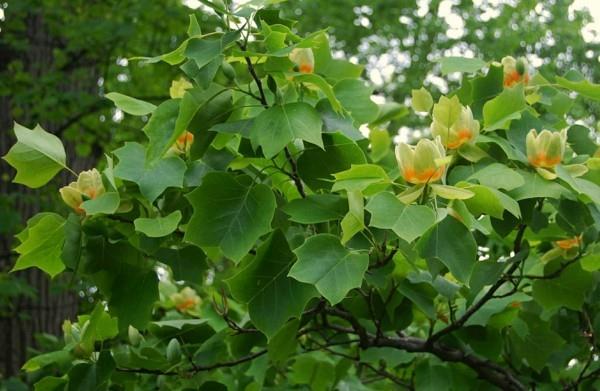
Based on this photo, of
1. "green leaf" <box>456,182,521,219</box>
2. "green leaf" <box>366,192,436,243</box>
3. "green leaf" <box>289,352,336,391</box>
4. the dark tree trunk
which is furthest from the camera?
the dark tree trunk

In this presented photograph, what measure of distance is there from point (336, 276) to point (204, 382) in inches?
32.3

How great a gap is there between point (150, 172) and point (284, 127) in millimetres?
313

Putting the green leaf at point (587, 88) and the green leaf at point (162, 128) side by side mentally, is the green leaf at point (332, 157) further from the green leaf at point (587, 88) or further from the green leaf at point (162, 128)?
the green leaf at point (587, 88)

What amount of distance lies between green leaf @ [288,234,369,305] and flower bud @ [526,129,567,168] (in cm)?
47

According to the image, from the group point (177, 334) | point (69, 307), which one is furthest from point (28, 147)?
point (69, 307)

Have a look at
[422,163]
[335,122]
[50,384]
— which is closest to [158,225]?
[335,122]

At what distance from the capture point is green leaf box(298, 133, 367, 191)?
185 centimetres

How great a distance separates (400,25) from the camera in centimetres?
805

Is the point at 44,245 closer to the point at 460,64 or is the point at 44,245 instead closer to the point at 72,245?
the point at 72,245

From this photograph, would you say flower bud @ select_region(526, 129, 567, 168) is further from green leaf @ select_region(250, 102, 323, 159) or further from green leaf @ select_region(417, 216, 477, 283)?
green leaf @ select_region(250, 102, 323, 159)

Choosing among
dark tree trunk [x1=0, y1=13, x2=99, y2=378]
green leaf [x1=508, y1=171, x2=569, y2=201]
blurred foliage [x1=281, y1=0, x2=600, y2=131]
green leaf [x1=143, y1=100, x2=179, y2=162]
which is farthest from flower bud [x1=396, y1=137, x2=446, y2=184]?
blurred foliage [x1=281, y1=0, x2=600, y2=131]

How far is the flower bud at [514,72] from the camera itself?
7.17ft

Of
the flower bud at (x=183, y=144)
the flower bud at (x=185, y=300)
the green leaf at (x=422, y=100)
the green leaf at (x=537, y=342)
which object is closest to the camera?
the flower bud at (x=183, y=144)

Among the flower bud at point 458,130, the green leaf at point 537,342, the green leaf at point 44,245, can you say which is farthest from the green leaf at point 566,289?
the green leaf at point 44,245
